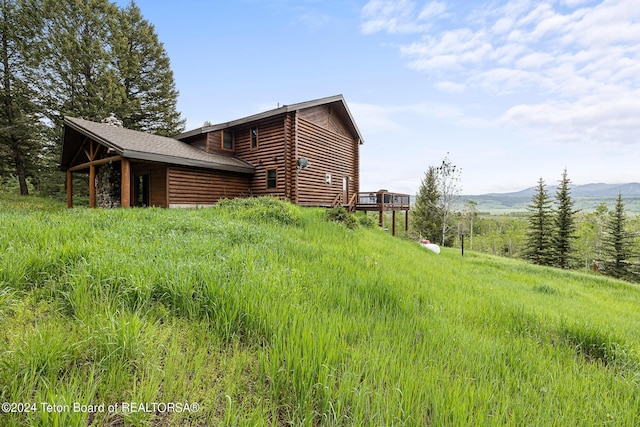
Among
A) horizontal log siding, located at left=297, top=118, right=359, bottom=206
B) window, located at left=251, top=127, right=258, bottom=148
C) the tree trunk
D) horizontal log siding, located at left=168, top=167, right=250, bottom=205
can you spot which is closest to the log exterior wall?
window, located at left=251, top=127, right=258, bottom=148

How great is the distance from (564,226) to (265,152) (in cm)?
3403

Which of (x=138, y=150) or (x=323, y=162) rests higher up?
(x=323, y=162)

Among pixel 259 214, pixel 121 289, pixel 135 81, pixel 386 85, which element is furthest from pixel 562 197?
pixel 135 81

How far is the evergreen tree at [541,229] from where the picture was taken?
29766mm

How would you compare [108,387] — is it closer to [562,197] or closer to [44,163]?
[44,163]

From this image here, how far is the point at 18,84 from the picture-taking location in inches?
762

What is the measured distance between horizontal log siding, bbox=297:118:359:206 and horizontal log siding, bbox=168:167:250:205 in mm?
3795

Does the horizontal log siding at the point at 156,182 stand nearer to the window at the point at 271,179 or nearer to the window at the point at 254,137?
the window at the point at 254,137

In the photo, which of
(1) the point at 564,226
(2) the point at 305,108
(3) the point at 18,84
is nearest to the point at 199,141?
(2) the point at 305,108

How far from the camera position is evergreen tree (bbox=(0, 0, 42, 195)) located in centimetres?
1891

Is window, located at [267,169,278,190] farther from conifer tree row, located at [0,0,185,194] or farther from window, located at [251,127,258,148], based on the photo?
conifer tree row, located at [0,0,185,194]

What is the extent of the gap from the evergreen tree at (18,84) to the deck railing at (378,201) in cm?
2506

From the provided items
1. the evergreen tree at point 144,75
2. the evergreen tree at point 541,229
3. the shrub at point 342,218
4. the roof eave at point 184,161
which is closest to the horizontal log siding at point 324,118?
the roof eave at point 184,161

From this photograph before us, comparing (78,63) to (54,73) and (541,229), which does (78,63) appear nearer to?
(54,73)
